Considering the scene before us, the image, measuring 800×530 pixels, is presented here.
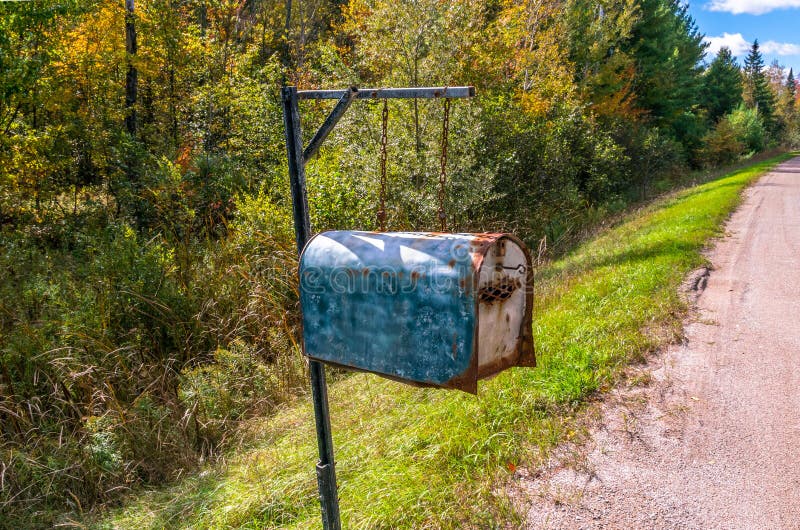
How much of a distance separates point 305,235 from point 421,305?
0.76m

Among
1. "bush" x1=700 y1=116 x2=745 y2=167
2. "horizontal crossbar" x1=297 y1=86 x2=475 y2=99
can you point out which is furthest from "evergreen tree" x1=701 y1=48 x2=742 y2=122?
"horizontal crossbar" x1=297 y1=86 x2=475 y2=99

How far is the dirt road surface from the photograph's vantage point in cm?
314

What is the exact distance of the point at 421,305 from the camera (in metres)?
1.78

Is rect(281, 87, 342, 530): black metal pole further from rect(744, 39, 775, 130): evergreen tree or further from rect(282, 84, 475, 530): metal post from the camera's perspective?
rect(744, 39, 775, 130): evergreen tree

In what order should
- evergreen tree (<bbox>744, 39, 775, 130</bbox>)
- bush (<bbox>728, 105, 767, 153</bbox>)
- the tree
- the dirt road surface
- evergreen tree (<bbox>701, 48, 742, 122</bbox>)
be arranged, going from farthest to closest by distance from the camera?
evergreen tree (<bbox>744, 39, 775, 130</bbox>), evergreen tree (<bbox>701, 48, 742, 122</bbox>), bush (<bbox>728, 105, 767, 153</bbox>), the tree, the dirt road surface

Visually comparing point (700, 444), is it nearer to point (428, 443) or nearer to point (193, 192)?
point (428, 443)

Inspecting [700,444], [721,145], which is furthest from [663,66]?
[700,444]

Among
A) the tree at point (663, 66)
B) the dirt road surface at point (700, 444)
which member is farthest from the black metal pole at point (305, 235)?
the tree at point (663, 66)

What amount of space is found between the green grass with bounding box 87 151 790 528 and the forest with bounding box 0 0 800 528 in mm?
926

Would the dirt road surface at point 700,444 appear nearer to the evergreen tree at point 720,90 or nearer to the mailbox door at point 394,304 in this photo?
the mailbox door at point 394,304

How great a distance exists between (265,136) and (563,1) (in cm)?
1462

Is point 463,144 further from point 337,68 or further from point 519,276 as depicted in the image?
point 519,276

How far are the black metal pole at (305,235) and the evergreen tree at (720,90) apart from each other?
45.5 metres

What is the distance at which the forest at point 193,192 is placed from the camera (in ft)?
18.3
